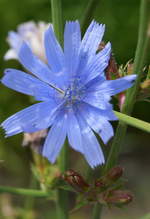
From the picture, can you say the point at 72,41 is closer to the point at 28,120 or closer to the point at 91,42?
the point at 91,42

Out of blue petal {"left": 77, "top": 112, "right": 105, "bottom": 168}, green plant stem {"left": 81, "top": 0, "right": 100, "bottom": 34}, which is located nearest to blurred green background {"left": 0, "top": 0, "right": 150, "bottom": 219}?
green plant stem {"left": 81, "top": 0, "right": 100, "bottom": 34}

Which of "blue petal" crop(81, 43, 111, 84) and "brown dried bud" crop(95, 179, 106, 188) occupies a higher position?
"blue petal" crop(81, 43, 111, 84)

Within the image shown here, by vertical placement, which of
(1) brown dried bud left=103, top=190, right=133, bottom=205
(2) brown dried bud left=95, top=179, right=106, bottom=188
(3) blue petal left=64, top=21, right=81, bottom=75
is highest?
(3) blue petal left=64, top=21, right=81, bottom=75

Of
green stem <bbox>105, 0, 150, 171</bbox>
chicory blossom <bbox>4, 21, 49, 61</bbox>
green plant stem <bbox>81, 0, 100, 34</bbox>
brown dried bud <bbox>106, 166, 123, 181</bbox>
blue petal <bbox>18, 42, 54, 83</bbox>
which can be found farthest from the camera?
chicory blossom <bbox>4, 21, 49, 61</bbox>

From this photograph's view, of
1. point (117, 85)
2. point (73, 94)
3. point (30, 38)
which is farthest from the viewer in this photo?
point (30, 38)

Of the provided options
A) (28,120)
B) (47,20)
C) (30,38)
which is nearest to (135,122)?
(28,120)

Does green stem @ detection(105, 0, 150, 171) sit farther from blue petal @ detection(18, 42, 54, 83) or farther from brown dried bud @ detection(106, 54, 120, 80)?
blue petal @ detection(18, 42, 54, 83)

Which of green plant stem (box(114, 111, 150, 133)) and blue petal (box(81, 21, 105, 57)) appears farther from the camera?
blue petal (box(81, 21, 105, 57))
